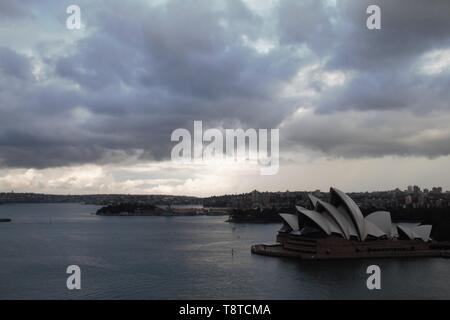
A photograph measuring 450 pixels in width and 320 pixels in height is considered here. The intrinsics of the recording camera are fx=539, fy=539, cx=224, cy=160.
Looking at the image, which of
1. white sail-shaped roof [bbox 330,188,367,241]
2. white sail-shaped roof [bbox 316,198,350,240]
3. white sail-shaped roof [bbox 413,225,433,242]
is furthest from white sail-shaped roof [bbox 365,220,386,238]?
white sail-shaped roof [bbox 413,225,433,242]

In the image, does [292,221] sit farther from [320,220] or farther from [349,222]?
[349,222]

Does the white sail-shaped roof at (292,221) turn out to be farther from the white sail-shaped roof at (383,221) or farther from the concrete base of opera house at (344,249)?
the white sail-shaped roof at (383,221)

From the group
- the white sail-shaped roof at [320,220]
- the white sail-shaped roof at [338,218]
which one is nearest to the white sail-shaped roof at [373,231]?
the white sail-shaped roof at [338,218]

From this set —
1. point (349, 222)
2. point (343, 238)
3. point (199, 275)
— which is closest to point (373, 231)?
point (349, 222)

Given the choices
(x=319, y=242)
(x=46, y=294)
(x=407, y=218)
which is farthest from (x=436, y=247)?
(x=407, y=218)

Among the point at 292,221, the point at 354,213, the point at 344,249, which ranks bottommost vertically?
the point at 344,249

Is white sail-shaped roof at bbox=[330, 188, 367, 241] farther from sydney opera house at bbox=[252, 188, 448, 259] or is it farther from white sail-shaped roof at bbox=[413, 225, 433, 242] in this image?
white sail-shaped roof at bbox=[413, 225, 433, 242]
